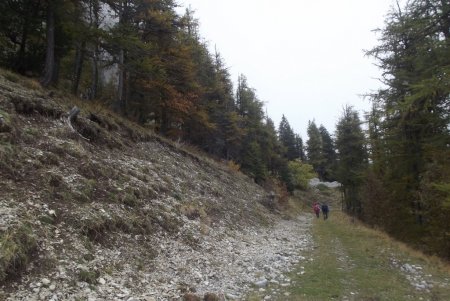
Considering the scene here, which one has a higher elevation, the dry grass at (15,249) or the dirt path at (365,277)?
the dry grass at (15,249)

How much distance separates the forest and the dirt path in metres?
2.73

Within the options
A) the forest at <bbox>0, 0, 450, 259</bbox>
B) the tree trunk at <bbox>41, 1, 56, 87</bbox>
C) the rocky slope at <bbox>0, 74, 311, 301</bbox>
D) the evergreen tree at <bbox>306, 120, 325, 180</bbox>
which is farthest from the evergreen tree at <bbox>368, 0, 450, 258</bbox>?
the evergreen tree at <bbox>306, 120, 325, 180</bbox>

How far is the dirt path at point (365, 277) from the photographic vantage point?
9.27m

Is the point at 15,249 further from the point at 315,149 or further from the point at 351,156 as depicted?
the point at 315,149

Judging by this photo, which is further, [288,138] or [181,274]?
[288,138]

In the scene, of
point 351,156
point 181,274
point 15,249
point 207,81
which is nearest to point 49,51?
point 15,249

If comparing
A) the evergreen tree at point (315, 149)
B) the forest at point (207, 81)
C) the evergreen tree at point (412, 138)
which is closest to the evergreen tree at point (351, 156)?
the forest at point (207, 81)

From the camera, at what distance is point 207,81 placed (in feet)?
135

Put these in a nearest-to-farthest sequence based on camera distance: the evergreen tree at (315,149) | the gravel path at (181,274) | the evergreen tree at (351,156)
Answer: the gravel path at (181,274) → the evergreen tree at (351,156) → the evergreen tree at (315,149)

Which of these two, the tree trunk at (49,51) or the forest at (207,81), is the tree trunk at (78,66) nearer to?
the forest at (207,81)

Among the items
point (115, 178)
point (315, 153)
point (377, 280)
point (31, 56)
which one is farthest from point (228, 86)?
point (315, 153)

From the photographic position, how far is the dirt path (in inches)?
365

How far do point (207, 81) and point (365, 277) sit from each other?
33.0m

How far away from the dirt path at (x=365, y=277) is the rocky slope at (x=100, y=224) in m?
0.76
